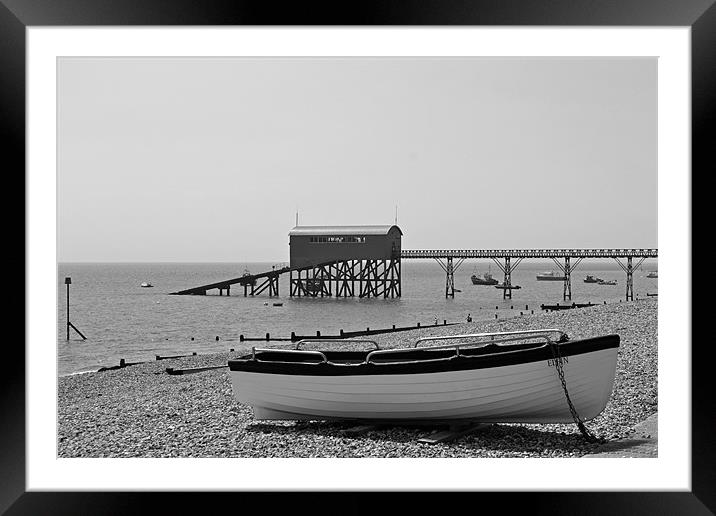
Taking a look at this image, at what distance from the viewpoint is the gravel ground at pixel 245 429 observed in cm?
536

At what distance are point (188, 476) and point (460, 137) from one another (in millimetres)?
63923

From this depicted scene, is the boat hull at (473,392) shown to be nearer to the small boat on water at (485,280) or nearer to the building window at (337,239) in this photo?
the building window at (337,239)

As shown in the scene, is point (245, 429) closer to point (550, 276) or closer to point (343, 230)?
point (343, 230)

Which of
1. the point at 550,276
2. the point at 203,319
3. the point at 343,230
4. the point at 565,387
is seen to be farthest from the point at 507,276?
the point at 565,387

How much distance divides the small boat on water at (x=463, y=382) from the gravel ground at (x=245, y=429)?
209mm

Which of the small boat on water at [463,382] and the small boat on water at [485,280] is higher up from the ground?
the small boat on water at [463,382]

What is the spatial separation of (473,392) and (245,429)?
2156 mm

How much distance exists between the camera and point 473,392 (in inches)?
211

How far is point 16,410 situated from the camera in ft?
12.5

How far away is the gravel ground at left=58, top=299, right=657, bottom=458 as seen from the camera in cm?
536

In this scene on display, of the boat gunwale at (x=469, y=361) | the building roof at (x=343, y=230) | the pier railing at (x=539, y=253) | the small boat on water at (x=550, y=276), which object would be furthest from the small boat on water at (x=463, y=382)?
the small boat on water at (x=550, y=276)
